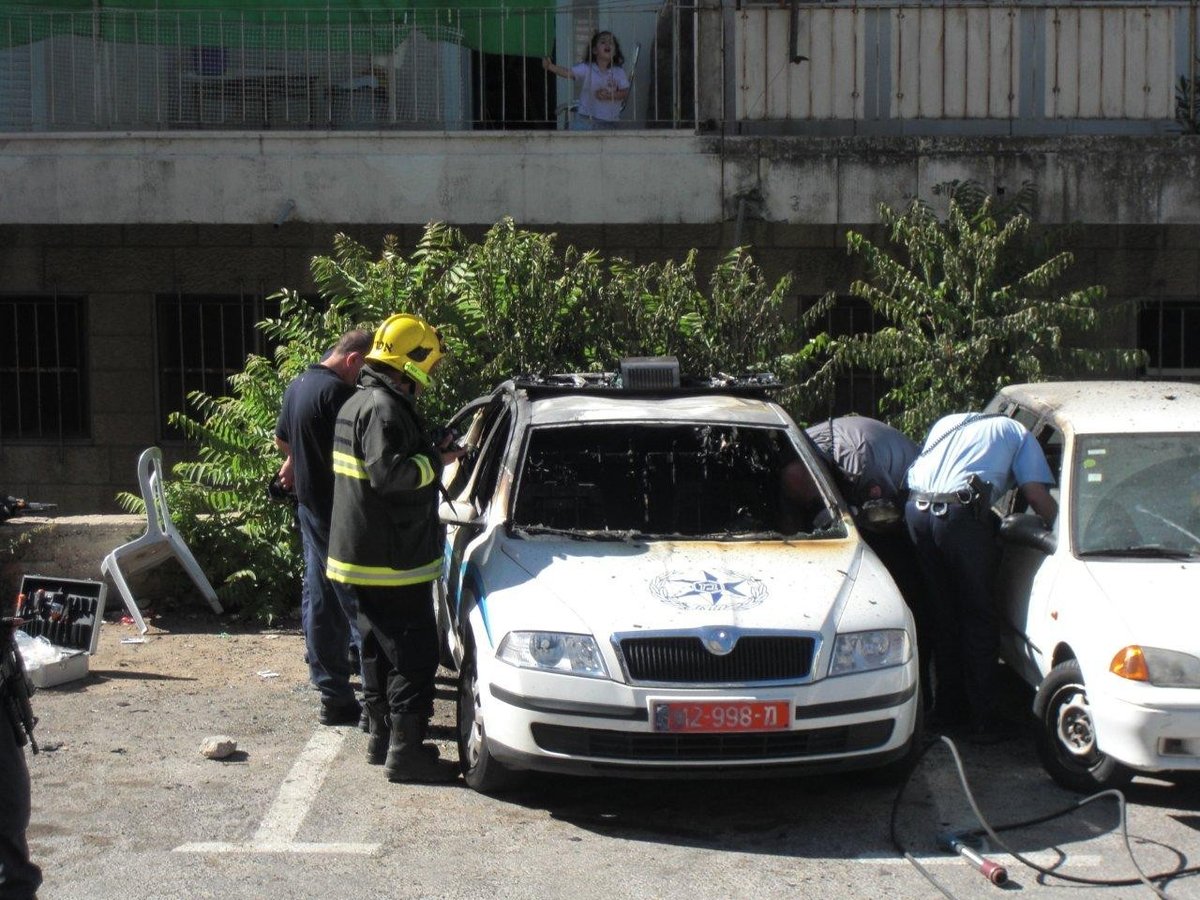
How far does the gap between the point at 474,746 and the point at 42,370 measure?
806cm

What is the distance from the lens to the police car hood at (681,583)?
17.4 feet

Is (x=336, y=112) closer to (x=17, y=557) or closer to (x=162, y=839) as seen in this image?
(x=17, y=557)

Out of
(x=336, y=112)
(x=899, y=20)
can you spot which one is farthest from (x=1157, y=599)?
(x=336, y=112)

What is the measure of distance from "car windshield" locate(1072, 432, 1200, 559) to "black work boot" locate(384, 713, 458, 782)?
273cm

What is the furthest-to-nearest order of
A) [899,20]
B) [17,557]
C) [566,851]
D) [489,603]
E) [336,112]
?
[336,112] < [899,20] < [17,557] < [489,603] < [566,851]

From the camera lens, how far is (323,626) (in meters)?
6.67

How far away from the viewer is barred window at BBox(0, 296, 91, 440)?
40.5 ft

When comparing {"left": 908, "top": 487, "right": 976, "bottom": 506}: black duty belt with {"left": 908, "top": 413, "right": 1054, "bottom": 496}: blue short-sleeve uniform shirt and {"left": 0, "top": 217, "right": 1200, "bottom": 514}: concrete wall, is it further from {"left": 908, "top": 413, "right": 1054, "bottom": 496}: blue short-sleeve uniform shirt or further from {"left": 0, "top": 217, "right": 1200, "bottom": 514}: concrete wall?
{"left": 0, "top": 217, "right": 1200, "bottom": 514}: concrete wall

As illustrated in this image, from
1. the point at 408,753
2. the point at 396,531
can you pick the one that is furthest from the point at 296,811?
the point at 396,531

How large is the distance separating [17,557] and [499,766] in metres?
4.40

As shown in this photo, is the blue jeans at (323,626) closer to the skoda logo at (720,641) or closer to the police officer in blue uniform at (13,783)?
the skoda logo at (720,641)

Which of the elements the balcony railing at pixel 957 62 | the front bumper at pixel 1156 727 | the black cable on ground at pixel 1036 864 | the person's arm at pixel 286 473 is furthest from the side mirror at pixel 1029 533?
the balcony railing at pixel 957 62

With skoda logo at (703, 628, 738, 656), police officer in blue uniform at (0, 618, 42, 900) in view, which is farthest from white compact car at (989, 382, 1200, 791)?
police officer in blue uniform at (0, 618, 42, 900)

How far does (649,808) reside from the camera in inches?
222
